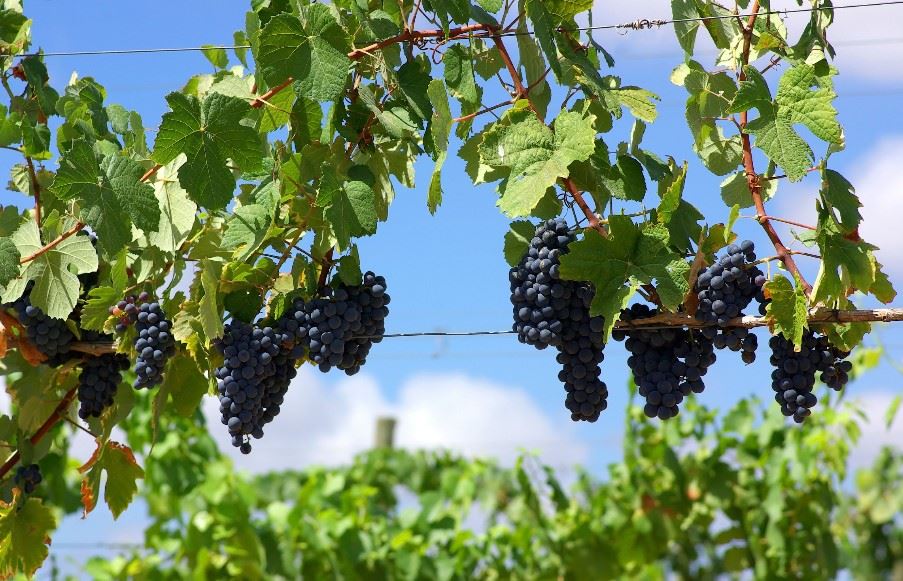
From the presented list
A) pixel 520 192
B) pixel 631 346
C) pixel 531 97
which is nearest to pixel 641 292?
pixel 631 346

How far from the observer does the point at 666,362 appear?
2.09 m

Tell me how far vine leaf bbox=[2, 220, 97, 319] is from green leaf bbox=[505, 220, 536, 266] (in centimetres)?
84

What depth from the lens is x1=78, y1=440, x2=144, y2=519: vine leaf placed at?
2.61 metres

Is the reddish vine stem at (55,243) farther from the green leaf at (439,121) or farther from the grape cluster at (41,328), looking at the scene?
the green leaf at (439,121)

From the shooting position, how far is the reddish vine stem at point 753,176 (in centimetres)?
207

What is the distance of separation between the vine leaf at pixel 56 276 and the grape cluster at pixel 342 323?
436 millimetres

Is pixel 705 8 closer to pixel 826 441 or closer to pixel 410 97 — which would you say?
pixel 410 97

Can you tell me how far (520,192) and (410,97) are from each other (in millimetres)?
357

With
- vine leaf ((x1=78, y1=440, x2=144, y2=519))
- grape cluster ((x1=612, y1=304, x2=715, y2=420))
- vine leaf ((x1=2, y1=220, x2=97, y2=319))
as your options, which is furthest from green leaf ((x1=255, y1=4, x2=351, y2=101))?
vine leaf ((x1=78, y1=440, x2=144, y2=519))

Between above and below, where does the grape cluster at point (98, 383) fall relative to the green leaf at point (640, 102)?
below

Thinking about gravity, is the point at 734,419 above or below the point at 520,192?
above

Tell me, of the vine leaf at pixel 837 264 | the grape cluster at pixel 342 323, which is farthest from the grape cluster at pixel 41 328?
the vine leaf at pixel 837 264

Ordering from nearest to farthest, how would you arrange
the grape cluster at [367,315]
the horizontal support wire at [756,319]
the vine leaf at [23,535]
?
1. the horizontal support wire at [756,319]
2. the grape cluster at [367,315]
3. the vine leaf at [23,535]

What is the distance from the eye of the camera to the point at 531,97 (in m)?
2.30
